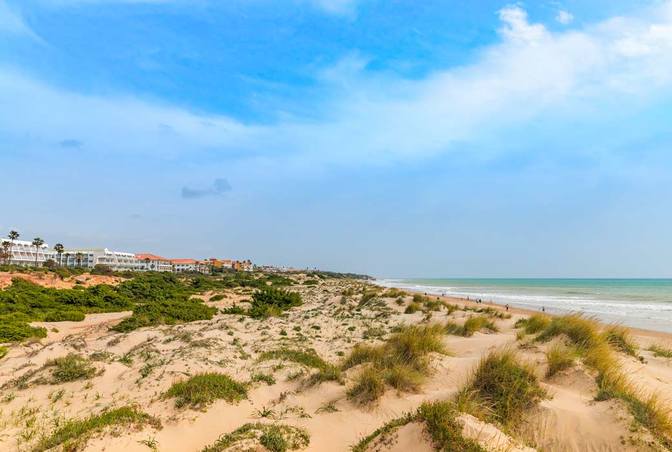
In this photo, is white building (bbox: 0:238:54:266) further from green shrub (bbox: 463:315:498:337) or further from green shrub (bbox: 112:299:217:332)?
green shrub (bbox: 463:315:498:337)

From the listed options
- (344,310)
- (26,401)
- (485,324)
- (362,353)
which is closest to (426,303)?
(344,310)

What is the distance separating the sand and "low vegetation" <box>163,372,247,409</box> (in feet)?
0.50

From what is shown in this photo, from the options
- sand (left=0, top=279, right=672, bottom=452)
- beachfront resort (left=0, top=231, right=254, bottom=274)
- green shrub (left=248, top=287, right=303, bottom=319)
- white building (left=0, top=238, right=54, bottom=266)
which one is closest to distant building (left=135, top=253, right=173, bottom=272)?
beachfront resort (left=0, top=231, right=254, bottom=274)

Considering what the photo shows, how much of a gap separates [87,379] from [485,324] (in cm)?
1296

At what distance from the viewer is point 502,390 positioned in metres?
6.22

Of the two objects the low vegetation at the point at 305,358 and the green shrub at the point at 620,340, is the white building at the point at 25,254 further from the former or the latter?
the green shrub at the point at 620,340

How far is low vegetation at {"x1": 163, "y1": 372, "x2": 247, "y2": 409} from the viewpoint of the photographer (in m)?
6.92

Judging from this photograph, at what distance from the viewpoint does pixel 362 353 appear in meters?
9.10

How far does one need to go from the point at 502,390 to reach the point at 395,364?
2301 millimetres

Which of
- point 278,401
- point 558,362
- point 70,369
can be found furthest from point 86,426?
point 558,362

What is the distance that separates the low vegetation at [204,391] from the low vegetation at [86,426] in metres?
0.73

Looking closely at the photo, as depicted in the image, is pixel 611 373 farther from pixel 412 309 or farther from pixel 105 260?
pixel 105 260

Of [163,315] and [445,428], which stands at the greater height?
[445,428]

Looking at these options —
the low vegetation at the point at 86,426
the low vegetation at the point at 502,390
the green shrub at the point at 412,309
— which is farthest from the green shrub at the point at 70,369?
the green shrub at the point at 412,309
